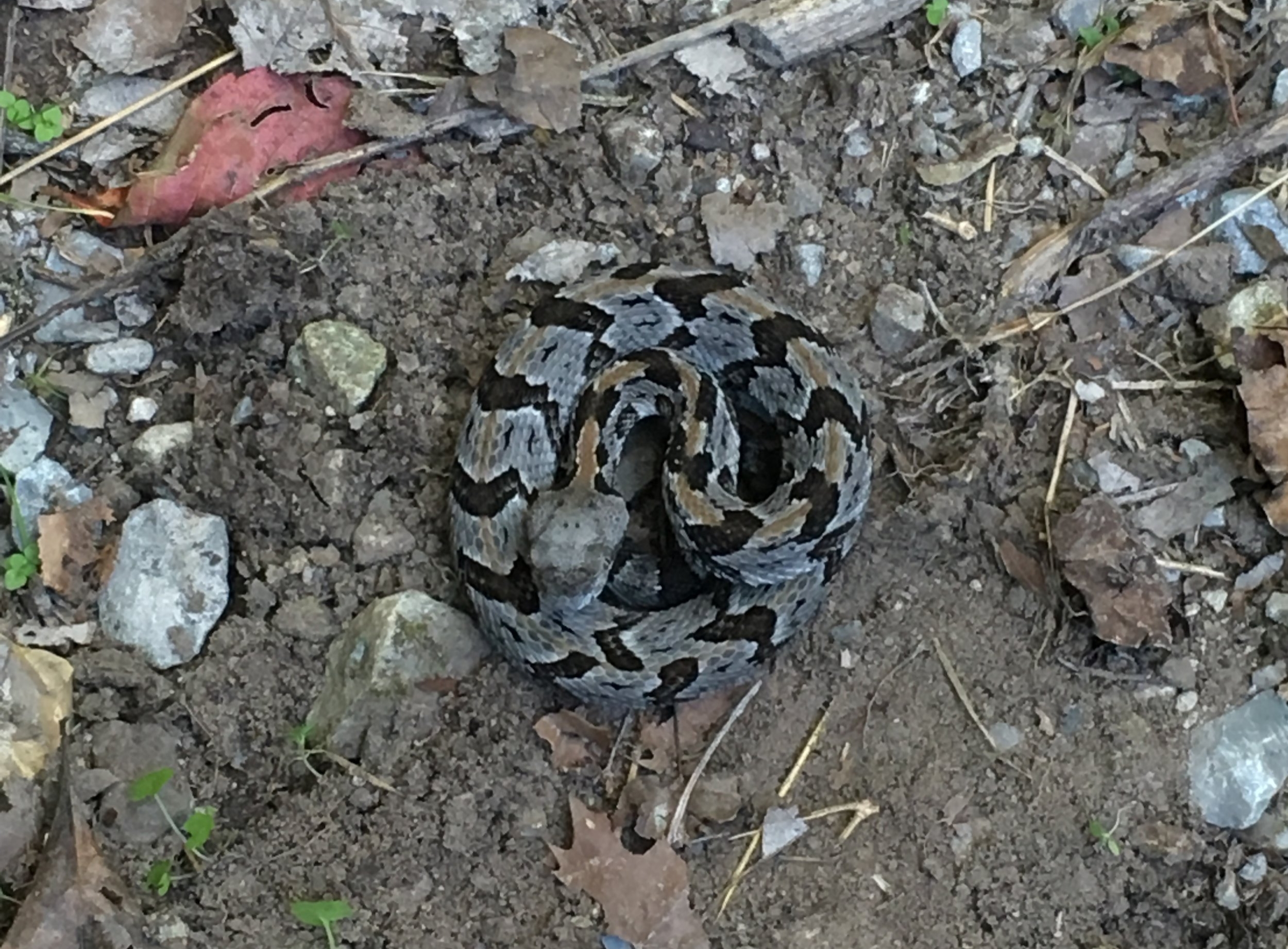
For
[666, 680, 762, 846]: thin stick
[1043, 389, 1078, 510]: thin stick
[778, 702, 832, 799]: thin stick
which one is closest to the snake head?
[666, 680, 762, 846]: thin stick

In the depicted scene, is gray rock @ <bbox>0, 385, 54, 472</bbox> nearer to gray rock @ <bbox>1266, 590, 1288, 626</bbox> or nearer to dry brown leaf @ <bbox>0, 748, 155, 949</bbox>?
dry brown leaf @ <bbox>0, 748, 155, 949</bbox>

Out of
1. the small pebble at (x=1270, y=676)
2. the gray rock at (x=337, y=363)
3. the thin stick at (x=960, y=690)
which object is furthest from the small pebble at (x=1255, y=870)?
the gray rock at (x=337, y=363)

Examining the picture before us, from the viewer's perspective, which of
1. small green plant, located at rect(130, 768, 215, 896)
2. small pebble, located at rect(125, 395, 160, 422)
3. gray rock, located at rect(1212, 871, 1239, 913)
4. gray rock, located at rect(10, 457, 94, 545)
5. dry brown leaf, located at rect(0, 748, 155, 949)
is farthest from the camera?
small pebble, located at rect(125, 395, 160, 422)

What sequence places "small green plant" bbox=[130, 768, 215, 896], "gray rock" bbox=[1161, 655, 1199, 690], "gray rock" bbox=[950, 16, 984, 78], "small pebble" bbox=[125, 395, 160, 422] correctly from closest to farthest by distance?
"small green plant" bbox=[130, 768, 215, 896]
"gray rock" bbox=[1161, 655, 1199, 690]
"small pebble" bbox=[125, 395, 160, 422]
"gray rock" bbox=[950, 16, 984, 78]

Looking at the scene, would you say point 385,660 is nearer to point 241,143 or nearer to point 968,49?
point 241,143

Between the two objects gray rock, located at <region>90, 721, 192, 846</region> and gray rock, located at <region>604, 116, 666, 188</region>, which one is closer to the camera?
gray rock, located at <region>90, 721, 192, 846</region>

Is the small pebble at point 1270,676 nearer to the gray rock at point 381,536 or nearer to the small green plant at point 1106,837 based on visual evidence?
the small green plant at point 1106,837
